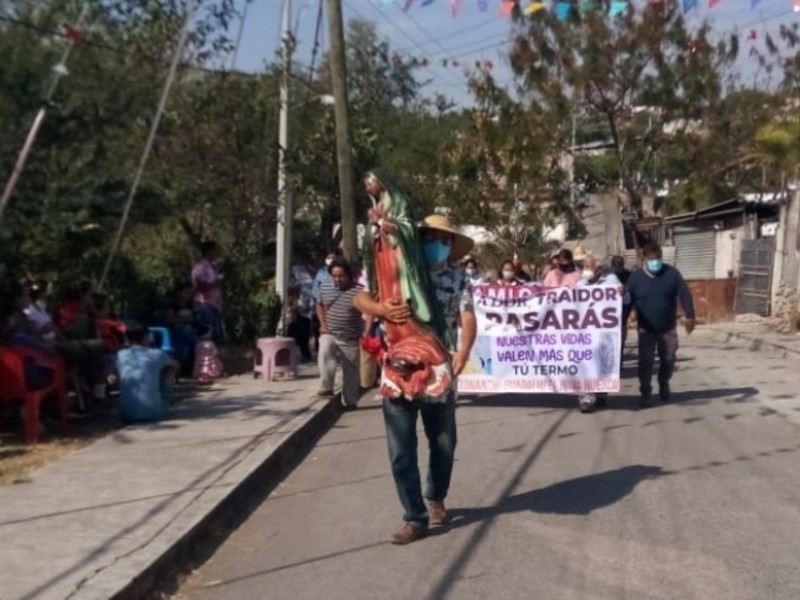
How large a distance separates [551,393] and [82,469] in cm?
701

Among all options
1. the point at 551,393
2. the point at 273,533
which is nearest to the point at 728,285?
the point at 551,393

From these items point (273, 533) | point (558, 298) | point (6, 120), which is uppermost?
point (6, 120)

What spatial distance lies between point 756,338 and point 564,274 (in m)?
12.5

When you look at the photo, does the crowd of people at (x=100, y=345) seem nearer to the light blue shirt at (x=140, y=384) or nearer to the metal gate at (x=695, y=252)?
the light blue shirt at (x=140, y=384)

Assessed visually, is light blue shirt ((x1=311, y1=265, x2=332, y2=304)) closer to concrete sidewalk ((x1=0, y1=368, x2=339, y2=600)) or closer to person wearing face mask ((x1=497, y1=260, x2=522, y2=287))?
person wearing face mask ((x1=497, y1=260, x2=522, y2=287))

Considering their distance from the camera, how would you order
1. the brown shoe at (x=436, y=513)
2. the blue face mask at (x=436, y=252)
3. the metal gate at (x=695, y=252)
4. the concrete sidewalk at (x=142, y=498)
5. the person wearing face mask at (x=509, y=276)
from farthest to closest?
the metal gate at (x=695, y=252)
the person wearing face mask at (x=509, y=276)
the brown shoe at (x=436, y=513)
the blue face mask at (x=436, y=252)
the concrete sidewalk at (x=142, y=498)

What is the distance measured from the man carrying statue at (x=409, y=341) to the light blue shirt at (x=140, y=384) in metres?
5.08

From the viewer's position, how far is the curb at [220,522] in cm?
806

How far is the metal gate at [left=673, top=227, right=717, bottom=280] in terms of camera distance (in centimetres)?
4328

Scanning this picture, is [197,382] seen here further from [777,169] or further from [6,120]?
[777,169]

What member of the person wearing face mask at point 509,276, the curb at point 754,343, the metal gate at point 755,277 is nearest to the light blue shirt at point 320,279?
the person wearing face mask at point 509,276

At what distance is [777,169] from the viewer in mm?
32969

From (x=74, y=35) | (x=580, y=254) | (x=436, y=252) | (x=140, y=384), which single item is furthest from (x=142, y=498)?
(x=580, y=254)

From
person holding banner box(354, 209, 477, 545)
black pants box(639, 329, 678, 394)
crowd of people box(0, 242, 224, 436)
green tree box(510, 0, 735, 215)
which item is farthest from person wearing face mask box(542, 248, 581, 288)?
green tree box(510, 0, 735, 215)
